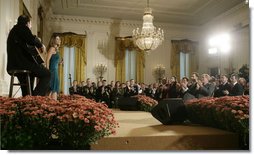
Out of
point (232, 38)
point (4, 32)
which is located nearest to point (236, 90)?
point (4, 32)

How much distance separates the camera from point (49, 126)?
2465mm

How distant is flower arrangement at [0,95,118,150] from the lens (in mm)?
2404

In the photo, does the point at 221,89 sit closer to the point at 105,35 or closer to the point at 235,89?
the point at 235,89

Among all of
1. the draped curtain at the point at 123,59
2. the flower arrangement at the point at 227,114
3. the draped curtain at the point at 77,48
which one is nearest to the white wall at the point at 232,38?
the draped curtain at the point at 123,59

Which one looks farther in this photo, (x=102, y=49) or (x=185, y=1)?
(x=102, y=49)

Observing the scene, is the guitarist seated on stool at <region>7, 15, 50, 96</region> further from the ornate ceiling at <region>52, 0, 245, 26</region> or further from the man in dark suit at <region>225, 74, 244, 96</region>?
A: the ornate ceiling at <region>52, 0, 245, 26</region>

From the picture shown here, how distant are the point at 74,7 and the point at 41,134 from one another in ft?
29.1

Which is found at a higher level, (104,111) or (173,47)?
(173,47)

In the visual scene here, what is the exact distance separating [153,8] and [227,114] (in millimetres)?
8222

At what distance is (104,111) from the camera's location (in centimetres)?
263

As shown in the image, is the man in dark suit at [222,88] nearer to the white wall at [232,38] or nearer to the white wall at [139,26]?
the white wall at [232,38]

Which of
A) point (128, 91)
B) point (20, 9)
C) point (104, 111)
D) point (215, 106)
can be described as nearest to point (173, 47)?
point (128, 91)

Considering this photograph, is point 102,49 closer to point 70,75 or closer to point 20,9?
point 70,75

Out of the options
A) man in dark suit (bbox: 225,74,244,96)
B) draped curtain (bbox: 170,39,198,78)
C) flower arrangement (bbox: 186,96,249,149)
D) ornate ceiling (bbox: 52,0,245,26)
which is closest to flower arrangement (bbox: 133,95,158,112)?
man in dark suit (bbox: 225,74,244,96)
